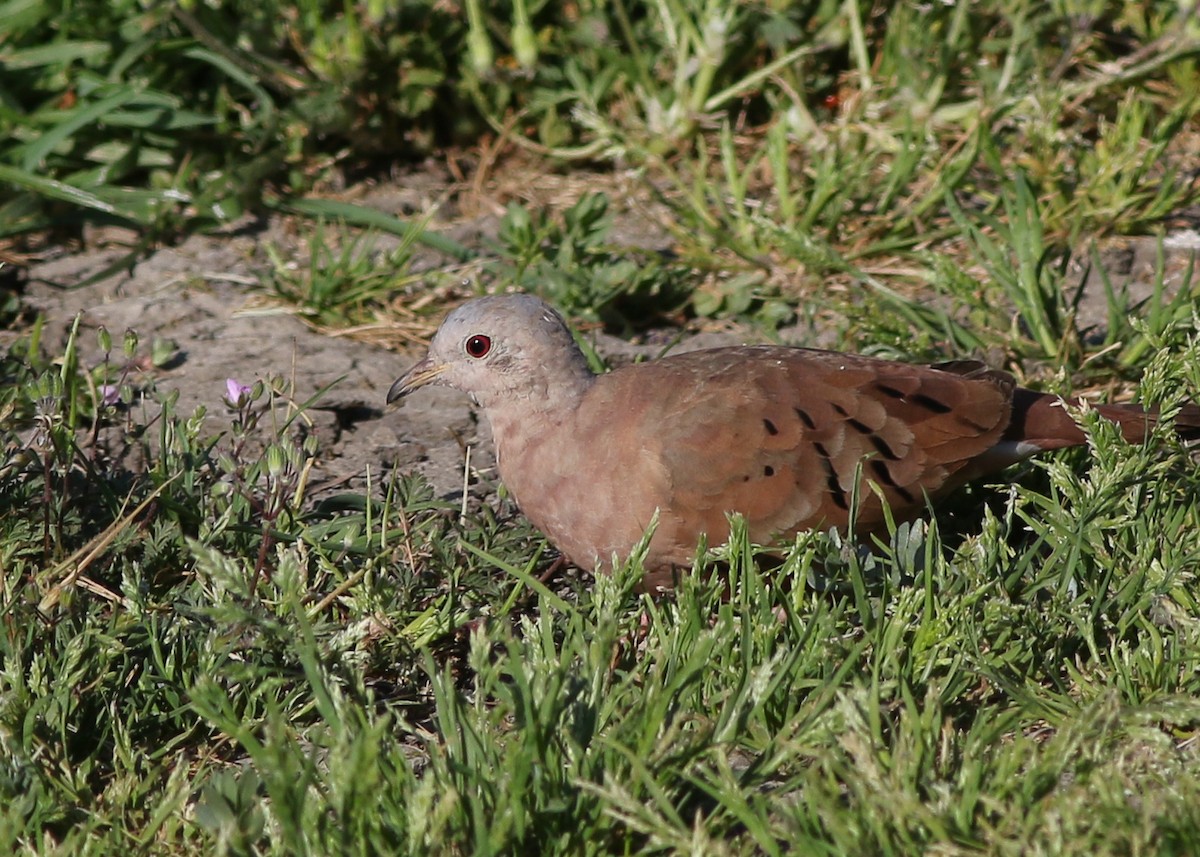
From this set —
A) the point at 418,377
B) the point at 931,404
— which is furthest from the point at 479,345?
the point at 931,404

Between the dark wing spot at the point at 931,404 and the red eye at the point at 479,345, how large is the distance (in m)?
1.07

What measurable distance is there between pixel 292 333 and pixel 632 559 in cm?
205

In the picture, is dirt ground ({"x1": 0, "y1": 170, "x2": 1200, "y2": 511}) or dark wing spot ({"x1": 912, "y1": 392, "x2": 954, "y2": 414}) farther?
dirt ground ({"x1": 0, "y1": 170, "x2": 1200, "y2": 511})

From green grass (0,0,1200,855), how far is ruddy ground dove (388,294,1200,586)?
14cm

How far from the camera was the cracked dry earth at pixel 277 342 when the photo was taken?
158 inches

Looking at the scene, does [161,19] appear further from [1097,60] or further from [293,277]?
[1097,60]

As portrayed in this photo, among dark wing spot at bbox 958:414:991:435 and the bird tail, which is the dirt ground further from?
dark wing spot at bbox 958:414:991:435

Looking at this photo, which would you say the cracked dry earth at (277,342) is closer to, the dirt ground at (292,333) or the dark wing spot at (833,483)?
the dirt ground at (292,333)

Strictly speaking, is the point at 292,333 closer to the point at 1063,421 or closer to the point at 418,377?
the point at 418,377

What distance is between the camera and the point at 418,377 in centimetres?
364

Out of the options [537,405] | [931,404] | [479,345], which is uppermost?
[479,345]

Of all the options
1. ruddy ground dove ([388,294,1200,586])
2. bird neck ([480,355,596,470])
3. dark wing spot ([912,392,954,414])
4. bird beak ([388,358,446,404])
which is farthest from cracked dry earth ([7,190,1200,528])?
dark wing spot ([912,392,954,414])

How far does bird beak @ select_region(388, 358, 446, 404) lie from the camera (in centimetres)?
364

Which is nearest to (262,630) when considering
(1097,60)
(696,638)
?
(696,638)
